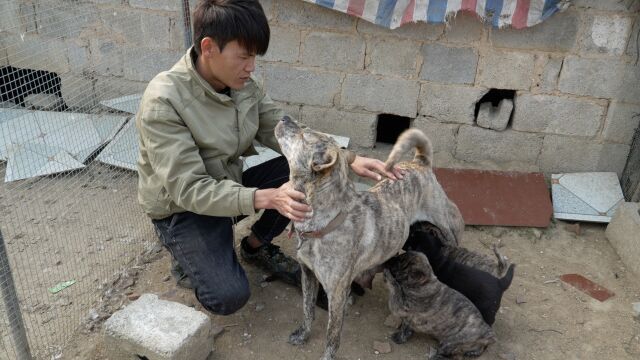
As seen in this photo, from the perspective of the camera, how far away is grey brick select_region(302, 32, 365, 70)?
5156mm

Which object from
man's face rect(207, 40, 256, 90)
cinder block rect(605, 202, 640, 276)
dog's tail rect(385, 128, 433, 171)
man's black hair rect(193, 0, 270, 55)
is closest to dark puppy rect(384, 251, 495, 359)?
dog's tail rect(385, 128, 433, 171)

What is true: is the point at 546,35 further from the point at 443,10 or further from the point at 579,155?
the point at 579,155

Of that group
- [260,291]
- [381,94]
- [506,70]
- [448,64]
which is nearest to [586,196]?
[506,70]

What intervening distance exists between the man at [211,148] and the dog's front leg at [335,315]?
21.6 inches

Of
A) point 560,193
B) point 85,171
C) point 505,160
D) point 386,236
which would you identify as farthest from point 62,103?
point 560,193

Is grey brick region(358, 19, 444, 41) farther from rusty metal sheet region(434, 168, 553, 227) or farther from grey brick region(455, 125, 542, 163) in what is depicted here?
rusty metal sheet region(434, 168, 553, 227)

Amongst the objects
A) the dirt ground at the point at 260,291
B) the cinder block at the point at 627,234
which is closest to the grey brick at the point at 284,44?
the dirt ground at the point at 260,291

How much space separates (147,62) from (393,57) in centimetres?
279

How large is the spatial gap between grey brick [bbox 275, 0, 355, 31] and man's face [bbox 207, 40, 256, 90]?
2.17 meters

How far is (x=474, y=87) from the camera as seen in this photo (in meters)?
5.17

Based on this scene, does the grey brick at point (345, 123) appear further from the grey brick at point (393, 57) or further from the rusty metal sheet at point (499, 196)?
the rusty metal sheet at point (499, 196)

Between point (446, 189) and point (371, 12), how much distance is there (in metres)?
1.92

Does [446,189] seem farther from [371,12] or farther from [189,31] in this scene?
[189,31]

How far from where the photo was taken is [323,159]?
2.69 metres
